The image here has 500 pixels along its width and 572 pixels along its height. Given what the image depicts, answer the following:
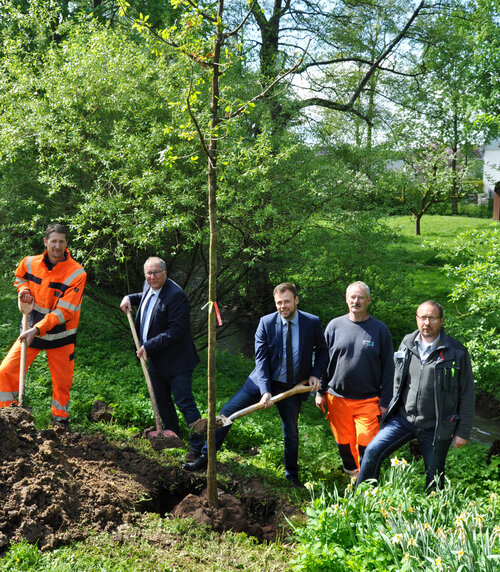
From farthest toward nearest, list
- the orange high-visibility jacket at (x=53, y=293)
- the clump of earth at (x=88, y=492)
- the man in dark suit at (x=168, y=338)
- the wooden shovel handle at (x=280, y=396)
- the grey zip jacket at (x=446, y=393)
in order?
1. the orange high-visibility jacket at (x=53, y=293)
2. the man in dark suit at (x=168, y=338)
3. the wooden shovel handle at (x=280, y=396)
4. the grey zip jacket at (x=446, y=393)
5. the clump of earth at (x=88, y=492)

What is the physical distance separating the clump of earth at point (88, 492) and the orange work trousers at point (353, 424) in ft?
2.79

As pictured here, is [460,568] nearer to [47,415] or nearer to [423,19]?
[47,415]

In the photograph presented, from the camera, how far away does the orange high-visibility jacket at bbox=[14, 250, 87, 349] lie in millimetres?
5402

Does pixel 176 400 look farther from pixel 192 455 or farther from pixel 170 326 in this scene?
pixel 170 326

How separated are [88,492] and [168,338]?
5.26 feet

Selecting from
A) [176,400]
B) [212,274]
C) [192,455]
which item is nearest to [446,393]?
[212,274]

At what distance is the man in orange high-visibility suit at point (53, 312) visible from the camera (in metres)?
5.30

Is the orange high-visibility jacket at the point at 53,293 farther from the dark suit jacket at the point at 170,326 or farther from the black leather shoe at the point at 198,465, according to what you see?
the black leather shoe at the point at 198,465

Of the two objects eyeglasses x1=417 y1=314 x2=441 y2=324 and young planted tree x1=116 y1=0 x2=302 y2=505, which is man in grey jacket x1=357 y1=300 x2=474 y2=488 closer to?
eyeglasses x1=417 y1=314 x2=441 y2=324

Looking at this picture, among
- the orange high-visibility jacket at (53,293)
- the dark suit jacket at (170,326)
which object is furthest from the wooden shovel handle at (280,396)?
the orange high-visibility jacket at (53,293)

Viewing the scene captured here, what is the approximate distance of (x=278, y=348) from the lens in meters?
4.91

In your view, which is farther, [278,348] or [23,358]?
[23,358]

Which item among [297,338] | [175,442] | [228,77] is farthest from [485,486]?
[228,77]

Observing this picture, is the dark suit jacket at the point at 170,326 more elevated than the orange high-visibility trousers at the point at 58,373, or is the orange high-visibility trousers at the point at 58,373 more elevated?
the dark suit jacket at the point at 170,326
